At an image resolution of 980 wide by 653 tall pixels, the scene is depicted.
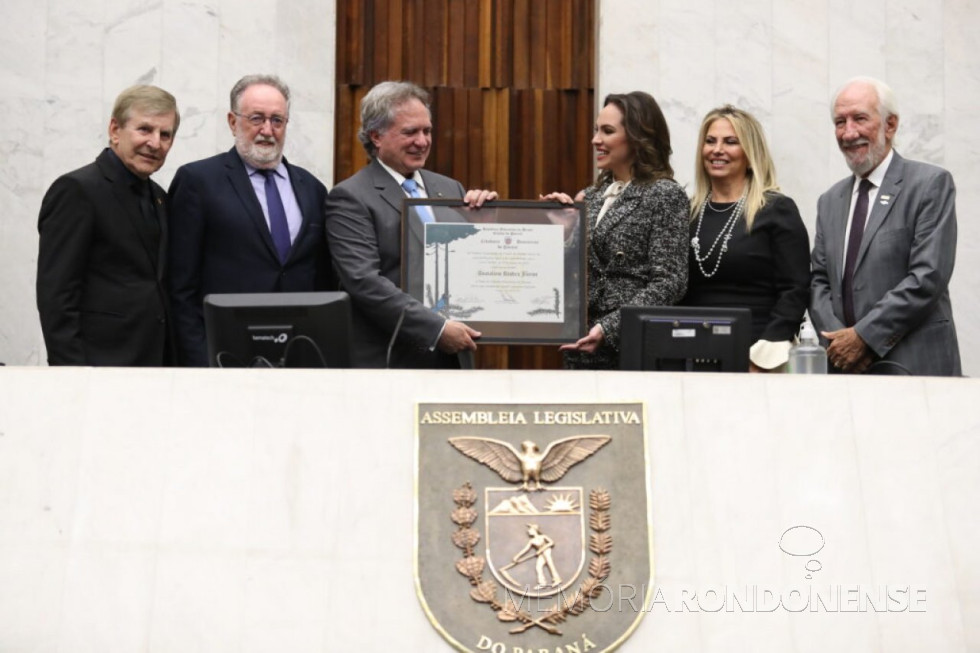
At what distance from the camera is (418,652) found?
13.0ft

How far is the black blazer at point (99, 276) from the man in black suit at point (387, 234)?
76cm

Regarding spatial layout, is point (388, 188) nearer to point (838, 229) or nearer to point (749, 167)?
point (749, 167)

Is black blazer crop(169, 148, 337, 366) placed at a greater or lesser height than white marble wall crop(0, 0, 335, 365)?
lesser

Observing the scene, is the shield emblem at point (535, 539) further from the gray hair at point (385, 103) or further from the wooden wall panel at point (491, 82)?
the wooden wall panel at point (491, 82)

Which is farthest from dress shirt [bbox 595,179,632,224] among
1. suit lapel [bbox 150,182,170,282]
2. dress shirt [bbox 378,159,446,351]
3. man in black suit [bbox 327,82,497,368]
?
suit lapel [bbox 150,182,170,282]

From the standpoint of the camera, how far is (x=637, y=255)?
5.82 m

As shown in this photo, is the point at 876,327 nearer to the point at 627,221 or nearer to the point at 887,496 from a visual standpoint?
the point at 627,221

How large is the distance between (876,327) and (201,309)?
2.67m

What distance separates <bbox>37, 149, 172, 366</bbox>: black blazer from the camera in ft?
17.8

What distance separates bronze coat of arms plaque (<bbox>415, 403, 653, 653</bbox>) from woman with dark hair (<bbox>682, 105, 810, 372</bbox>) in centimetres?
177

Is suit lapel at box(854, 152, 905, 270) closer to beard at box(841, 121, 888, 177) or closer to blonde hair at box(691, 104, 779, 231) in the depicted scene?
beard at box(841, 121, 888, 177)

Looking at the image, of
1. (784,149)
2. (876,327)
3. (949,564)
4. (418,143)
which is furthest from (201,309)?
(784,149)

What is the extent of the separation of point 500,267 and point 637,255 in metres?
0.66

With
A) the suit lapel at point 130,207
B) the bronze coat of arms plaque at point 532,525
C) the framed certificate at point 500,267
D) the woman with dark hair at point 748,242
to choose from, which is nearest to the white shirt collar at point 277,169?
the suit lapel at point 130,207
